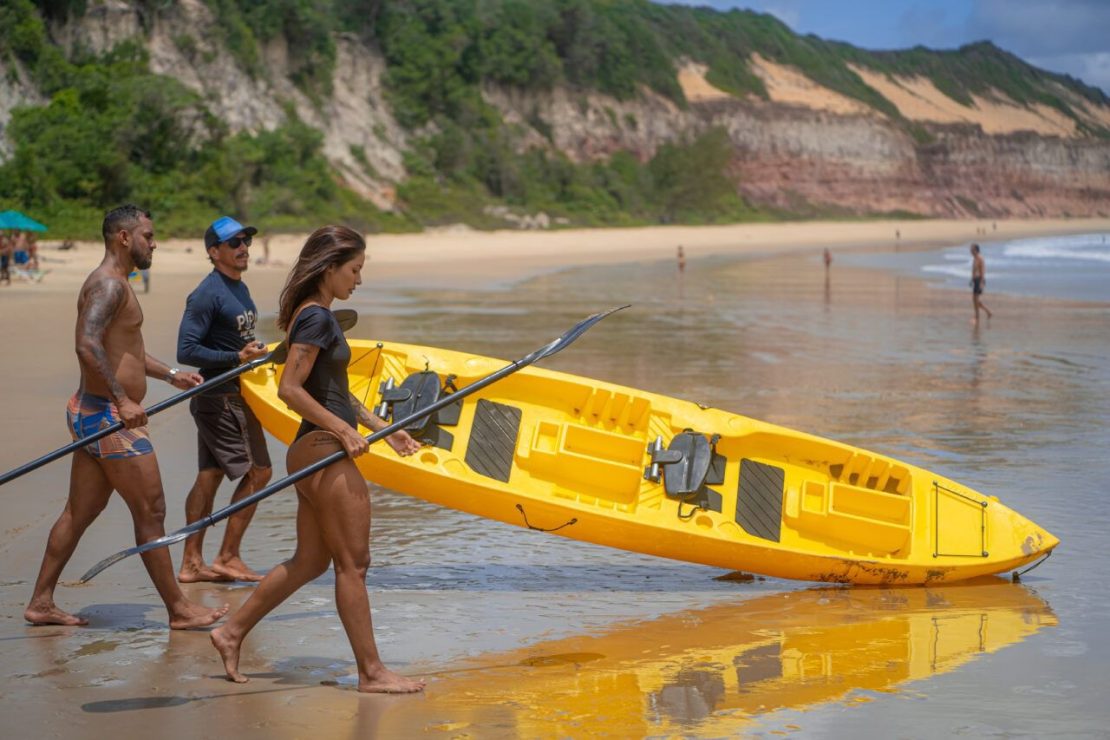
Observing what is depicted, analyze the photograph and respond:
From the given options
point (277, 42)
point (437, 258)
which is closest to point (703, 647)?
point (437, 258)

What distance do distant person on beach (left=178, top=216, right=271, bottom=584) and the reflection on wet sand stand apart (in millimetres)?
1743

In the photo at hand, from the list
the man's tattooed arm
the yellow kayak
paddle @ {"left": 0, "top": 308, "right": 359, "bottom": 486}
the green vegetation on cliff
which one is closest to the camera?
paddle @ {"left": 0, "top": 308, "right": 359, "bottom": 486}

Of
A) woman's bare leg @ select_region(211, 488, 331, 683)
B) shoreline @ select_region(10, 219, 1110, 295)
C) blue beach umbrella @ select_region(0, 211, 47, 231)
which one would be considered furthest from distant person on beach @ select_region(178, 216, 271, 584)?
blue beach umbrella @ select_region(0, 211, 47, 231)

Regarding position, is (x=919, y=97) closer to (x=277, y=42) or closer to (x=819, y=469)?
(x=277, y=42)

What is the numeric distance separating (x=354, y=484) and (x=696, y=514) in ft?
8.11

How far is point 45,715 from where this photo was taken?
4699 mm

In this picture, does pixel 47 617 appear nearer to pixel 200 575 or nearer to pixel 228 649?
pixel 200 575

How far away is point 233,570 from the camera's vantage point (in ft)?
21.8

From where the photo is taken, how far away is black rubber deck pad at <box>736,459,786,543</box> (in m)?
7.03

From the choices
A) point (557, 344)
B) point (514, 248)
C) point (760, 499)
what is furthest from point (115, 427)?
point (514, 248)

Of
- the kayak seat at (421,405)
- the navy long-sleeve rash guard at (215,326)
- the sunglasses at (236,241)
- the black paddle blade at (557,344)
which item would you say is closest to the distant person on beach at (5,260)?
the kayak seat at (421,405)

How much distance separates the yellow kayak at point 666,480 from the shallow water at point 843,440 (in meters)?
0.29

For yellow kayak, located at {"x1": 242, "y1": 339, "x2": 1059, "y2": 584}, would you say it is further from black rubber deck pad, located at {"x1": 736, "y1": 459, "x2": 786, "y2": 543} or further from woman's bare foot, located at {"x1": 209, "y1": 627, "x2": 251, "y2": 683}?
woman's bare foot, located at {"x1": 209, "y1": 627, "x2": 251, "y2": 683}

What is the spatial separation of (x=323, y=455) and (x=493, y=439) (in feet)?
8.29
